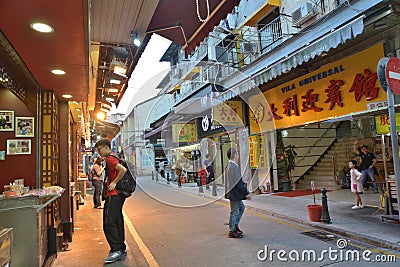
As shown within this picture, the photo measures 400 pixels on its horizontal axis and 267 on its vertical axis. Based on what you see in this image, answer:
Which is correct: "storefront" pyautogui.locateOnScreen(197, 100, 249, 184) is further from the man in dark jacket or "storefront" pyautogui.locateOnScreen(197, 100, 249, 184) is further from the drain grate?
the drain grate

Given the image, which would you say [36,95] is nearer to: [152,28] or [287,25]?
[152,28]

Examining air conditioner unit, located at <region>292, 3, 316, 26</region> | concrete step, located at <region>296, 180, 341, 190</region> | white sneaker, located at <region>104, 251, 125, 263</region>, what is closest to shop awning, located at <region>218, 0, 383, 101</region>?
air conditioner unit, located at <region>292, 3, 316, 26</region>

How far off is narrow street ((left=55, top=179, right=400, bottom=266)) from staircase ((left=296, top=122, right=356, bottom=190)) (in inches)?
209

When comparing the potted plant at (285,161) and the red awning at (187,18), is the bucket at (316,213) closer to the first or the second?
the red awning at (187,18)

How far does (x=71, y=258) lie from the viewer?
530 centimetres

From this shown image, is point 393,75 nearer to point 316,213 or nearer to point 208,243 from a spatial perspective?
point 316,213

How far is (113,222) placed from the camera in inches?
204

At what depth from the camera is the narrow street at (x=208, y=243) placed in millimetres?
4824

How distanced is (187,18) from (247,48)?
5873 mm

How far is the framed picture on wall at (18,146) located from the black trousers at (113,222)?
5.87 ft

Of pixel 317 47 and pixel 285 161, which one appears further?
pixel 285 161

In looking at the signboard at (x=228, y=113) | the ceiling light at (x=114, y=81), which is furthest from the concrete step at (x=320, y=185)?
the ceiling light at (x=114, y=81)

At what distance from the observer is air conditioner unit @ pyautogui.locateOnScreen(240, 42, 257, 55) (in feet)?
38.6

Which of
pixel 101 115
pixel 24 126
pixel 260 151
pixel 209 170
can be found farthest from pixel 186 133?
pixel 24 126
